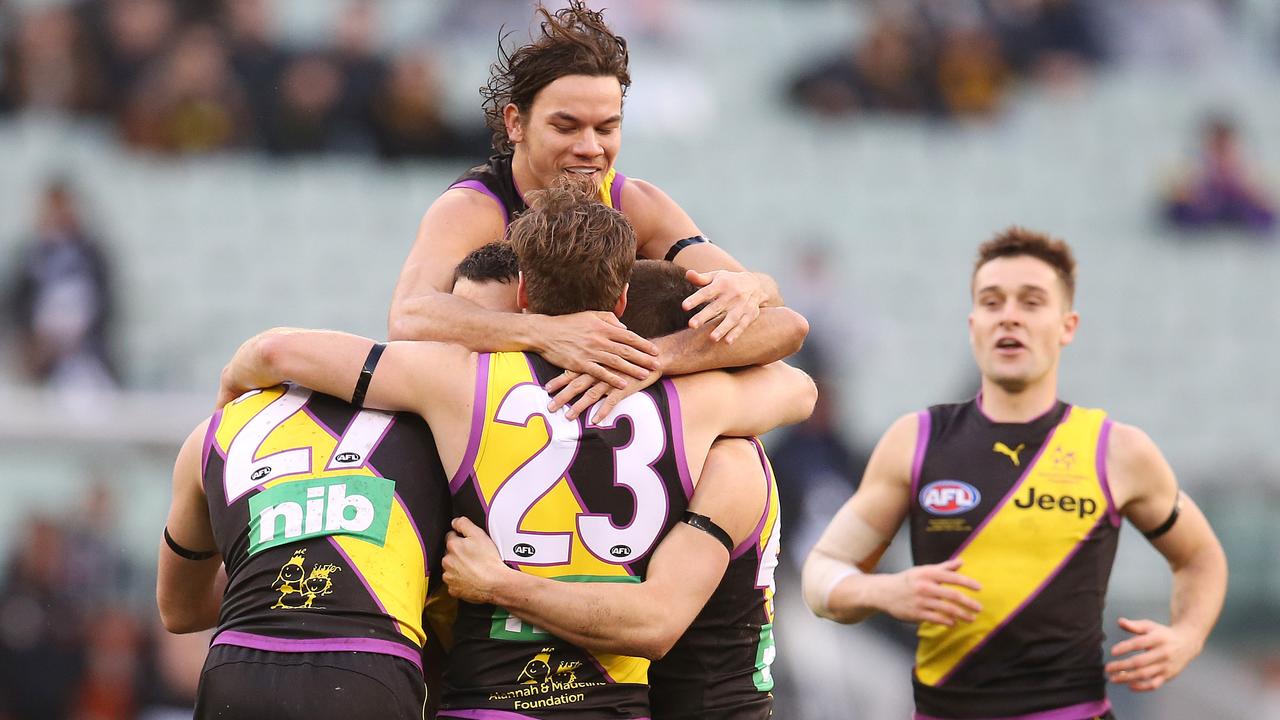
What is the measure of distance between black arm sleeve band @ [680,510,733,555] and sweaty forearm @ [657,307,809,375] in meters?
0.41

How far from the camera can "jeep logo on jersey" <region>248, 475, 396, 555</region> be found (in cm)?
380

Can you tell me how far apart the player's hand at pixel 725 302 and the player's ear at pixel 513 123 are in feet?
3.66

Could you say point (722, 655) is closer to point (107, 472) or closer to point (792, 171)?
point (107, 472)

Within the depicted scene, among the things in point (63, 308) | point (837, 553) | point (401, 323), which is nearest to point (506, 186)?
point (401, 323)

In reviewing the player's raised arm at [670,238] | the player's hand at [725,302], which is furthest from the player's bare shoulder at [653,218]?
the player's hand at [725,302]

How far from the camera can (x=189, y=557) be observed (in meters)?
4.35

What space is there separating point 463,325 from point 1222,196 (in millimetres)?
12412

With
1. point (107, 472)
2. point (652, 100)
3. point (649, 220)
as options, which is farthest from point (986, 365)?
point (652, 100)

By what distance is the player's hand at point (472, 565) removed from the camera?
3789 mm

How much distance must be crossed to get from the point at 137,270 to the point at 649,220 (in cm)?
914

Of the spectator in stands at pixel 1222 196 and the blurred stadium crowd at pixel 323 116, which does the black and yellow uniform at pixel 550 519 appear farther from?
the spectator in stands at pixel 1222 196

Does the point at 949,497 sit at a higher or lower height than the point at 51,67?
lower

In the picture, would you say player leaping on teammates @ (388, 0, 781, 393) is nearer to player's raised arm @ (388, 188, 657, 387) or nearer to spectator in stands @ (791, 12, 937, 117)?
player's raised arm @ (388, 188, 657, 387)

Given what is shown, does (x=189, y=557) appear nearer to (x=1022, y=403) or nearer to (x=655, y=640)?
(x=655, y=640)
